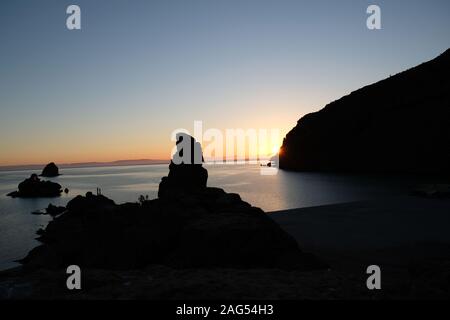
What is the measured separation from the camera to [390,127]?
109812mm

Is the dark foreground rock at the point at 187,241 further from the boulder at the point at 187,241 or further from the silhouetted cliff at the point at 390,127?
the silhouetted cliff at the point at 390,127

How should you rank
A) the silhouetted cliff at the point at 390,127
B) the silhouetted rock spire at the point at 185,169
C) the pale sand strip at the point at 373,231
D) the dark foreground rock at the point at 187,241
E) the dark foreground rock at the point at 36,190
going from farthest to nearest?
the silhouetted cliff at the point at 390,127 → the dark foreground rock at the point at 36,190 → the silhouetted rock spire at the point at 185,169 → the pale sand strip at the point at 373,231 → the dark foreground rock at the point at 187,241

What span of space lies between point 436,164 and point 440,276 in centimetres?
10218

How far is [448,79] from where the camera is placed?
9162cm

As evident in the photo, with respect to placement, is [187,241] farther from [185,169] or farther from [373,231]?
[185,169]

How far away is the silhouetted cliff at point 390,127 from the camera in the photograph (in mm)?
93000

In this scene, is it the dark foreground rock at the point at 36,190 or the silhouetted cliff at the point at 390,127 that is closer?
A: the dark foreground rock at the point at 36,190

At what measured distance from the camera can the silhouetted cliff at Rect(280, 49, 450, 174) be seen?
305 feet

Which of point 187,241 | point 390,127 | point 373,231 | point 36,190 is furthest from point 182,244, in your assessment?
point 390,127

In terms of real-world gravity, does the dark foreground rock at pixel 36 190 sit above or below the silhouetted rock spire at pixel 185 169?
below

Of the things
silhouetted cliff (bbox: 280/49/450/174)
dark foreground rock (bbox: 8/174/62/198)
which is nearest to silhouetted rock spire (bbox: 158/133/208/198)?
dark foreground rock (bbox: 8/174/62/198)

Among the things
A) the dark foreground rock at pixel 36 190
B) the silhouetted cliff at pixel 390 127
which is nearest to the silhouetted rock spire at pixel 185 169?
the dark foreground rock at pixel 36 190
